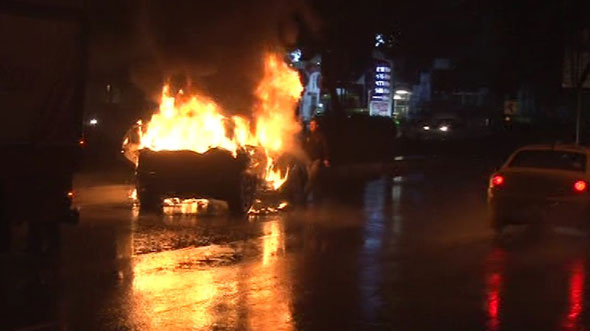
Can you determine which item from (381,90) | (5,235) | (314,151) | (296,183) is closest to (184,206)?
(296,183)

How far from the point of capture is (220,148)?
1639cm

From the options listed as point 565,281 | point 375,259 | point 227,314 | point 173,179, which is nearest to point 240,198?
point 173,179

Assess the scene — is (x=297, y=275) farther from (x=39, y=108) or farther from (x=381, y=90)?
(x=381, y=90)

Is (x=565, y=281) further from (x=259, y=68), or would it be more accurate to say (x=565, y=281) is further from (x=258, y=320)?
(x=259, y=68)

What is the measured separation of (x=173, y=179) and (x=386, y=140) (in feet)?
61.1

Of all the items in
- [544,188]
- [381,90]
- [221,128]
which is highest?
[381,90]

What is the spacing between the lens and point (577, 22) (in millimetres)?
30172

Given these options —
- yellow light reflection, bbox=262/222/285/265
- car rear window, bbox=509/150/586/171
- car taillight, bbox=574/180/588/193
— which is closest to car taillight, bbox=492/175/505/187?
car rear window, bbox=509/150/586/171

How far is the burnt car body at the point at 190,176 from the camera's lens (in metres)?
15.9

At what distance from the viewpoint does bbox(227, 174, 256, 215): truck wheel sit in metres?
16.0

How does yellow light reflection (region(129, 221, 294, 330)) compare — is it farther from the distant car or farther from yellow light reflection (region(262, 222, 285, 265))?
the distant car

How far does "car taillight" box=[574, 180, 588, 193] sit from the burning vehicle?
211 inches

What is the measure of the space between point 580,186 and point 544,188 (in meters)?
0.50

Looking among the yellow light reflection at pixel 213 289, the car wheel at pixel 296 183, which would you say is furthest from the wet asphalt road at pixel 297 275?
the car wheel at pixel 296 183
